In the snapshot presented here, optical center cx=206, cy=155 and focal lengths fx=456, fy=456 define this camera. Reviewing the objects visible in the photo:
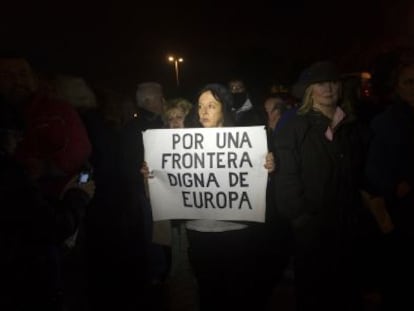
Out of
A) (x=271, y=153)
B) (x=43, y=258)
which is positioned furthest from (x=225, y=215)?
(x=43, y=258)

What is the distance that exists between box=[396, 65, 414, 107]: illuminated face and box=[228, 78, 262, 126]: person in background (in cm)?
123

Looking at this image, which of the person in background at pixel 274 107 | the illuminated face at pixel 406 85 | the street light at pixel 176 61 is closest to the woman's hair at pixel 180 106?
the person in background at pixel 274 107

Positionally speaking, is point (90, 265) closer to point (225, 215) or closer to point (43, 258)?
Answer: point (225, 215)

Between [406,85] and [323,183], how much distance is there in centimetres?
113

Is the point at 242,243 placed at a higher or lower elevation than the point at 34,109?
lower

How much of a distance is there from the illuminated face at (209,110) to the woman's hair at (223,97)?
0.03 metres

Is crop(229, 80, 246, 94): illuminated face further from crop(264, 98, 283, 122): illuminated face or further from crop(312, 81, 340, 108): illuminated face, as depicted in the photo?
crop(312, 81, 340, 108): illuminated face

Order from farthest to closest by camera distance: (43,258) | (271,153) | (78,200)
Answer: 1. (271,153)
2. (78,200)
3. (43,258)

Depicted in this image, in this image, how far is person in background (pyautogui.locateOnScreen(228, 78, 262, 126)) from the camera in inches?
157

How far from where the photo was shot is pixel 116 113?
4730 mm

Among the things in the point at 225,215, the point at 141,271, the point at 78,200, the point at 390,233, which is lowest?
the point at 141,271

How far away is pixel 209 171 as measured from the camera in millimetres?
3422

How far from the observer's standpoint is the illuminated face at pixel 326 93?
10.6 ft

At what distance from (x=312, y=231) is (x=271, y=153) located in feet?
2.05
